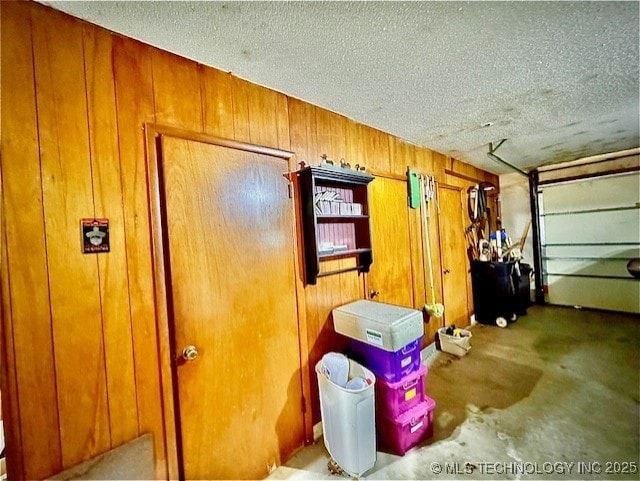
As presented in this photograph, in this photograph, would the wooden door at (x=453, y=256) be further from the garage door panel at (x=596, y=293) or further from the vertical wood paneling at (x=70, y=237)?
the vertical wood paneling at (x=70, y=237)

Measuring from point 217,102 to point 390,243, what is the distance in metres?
1.88

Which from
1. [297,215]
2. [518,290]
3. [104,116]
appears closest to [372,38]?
[297,215]

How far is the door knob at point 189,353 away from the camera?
1.31 m

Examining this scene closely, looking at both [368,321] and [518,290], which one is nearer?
[368,321]

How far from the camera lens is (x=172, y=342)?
51.1 inches

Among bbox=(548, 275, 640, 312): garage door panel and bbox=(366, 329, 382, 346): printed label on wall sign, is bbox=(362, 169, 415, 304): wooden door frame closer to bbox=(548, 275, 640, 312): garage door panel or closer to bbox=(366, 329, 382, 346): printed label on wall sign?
bbox=(366, 329, 382, 346): printed label on wall sign

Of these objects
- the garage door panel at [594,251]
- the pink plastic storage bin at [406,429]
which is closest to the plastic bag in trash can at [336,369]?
the pink plastic storage bin at [406,429]

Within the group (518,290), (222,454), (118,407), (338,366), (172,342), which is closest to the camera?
(118,407)

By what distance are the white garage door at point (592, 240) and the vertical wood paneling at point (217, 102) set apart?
18.4 feet

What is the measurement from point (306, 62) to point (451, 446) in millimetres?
2555

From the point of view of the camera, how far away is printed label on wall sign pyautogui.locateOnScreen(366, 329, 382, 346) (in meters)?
1.67

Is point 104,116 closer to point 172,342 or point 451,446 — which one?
point 172,342

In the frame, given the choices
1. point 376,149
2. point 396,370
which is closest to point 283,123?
point 376,149

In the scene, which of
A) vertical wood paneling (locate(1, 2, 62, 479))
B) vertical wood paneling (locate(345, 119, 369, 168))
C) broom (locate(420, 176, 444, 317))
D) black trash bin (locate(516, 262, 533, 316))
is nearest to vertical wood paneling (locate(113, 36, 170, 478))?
vertical wood paneling (locate(1, 2, 62, 479))
